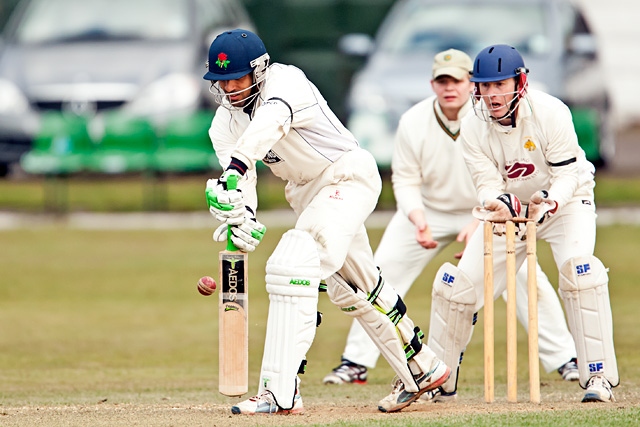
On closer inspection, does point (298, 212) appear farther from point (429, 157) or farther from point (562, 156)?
point (429, 157)

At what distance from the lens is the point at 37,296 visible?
10.9 metres

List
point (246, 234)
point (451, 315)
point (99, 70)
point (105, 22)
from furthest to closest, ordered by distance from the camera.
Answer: point (105, 22) < point (99, 70) < point (451, 315) < point (246, 234)

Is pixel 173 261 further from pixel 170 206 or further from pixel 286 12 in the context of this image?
pixel 286 12

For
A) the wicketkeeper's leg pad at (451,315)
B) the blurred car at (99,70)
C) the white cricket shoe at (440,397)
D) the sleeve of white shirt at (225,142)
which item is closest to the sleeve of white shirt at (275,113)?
the sleeve of white shirt at (225,142)

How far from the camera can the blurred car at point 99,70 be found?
1408cm

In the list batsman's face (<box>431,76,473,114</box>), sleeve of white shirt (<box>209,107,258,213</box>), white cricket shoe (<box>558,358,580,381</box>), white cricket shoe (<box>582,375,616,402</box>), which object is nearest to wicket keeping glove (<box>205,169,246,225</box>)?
sleeve of white shirt (<box>209,107,258,213</box>)

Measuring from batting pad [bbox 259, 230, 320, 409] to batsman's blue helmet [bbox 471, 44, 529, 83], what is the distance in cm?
116

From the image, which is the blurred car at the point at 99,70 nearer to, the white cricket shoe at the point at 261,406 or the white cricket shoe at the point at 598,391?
the white cricket shoe at the point at 598,391

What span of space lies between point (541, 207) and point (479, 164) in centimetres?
42

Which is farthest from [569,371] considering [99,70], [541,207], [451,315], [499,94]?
[99,70]

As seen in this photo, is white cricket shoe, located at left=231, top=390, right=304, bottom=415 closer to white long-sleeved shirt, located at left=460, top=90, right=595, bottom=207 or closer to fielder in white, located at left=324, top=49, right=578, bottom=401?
white long-sleeved shirt, located at left=460, top=90, right=595, bottom=207

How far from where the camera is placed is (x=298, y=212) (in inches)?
256

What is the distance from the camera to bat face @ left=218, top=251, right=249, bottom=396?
234 inches

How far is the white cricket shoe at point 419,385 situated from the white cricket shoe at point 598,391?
0.64m
